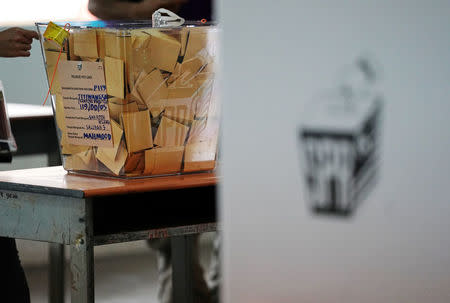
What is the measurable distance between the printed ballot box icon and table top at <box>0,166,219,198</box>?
0.70 m

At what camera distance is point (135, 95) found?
1.17m

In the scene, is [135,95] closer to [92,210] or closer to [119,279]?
[92,210]

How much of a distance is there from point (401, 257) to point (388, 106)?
0.09 meters

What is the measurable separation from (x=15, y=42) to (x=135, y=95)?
0.43m

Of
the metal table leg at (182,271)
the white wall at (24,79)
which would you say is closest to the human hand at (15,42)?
the metal table leg at (182,271)

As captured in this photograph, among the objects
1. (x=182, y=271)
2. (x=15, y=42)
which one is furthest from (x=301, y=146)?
(x=182, y=271)

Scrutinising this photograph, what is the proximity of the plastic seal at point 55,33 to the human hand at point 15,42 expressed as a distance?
0.25 meters

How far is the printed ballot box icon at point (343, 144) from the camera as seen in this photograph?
16.9 inches

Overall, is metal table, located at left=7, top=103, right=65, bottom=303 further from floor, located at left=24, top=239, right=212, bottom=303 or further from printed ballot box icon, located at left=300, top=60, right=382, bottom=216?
printed ballot box icon, located at left=300, top=60, right=382, bottom=216

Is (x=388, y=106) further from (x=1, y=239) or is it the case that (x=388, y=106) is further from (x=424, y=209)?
(x=1, y=239)

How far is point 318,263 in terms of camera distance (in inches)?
17.5

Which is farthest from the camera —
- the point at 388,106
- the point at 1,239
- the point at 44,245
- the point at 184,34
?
the point at 44,245

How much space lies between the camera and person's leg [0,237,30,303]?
5.17ft

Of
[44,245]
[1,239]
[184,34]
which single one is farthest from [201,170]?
[44,245]
